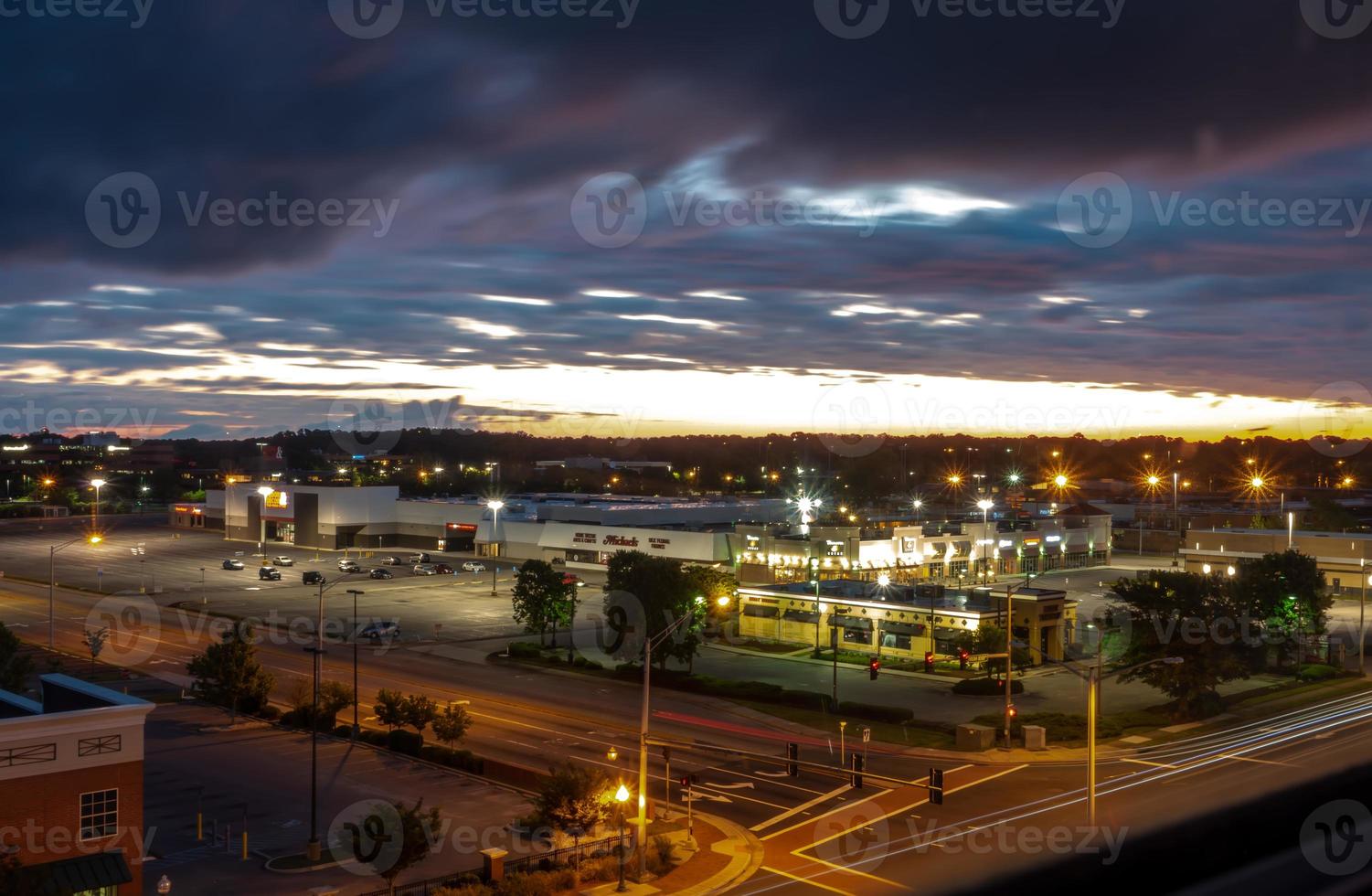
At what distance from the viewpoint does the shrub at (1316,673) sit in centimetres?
5581

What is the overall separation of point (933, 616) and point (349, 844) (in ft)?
125

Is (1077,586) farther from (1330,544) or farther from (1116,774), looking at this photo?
(1116,774)

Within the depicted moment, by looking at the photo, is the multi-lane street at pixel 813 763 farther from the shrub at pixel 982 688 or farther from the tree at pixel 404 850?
the shrub at pixel 982 688

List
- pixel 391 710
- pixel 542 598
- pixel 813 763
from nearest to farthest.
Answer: pixel 813 763
pixel 391 710
pixel 542 598

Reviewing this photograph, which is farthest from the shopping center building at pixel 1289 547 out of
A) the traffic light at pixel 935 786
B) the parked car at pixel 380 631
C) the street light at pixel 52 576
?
the street light at pixel 52 576

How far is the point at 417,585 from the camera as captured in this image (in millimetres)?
87500

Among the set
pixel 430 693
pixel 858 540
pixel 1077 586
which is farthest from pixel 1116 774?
pixel 1077 586

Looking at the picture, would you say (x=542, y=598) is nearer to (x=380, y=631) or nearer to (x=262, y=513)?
(x=380, y=631)

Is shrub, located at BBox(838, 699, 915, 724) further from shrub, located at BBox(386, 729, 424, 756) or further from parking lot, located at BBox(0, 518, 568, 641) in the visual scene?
parking lot, located at BBox(0, 518, 568, 641)

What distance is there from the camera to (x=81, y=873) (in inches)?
931

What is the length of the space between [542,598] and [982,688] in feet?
79.4

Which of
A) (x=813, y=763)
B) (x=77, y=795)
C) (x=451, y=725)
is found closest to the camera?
(x=77, y=795)

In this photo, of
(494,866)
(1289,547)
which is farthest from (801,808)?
(1289,547)

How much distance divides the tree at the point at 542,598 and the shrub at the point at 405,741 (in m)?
21.3
